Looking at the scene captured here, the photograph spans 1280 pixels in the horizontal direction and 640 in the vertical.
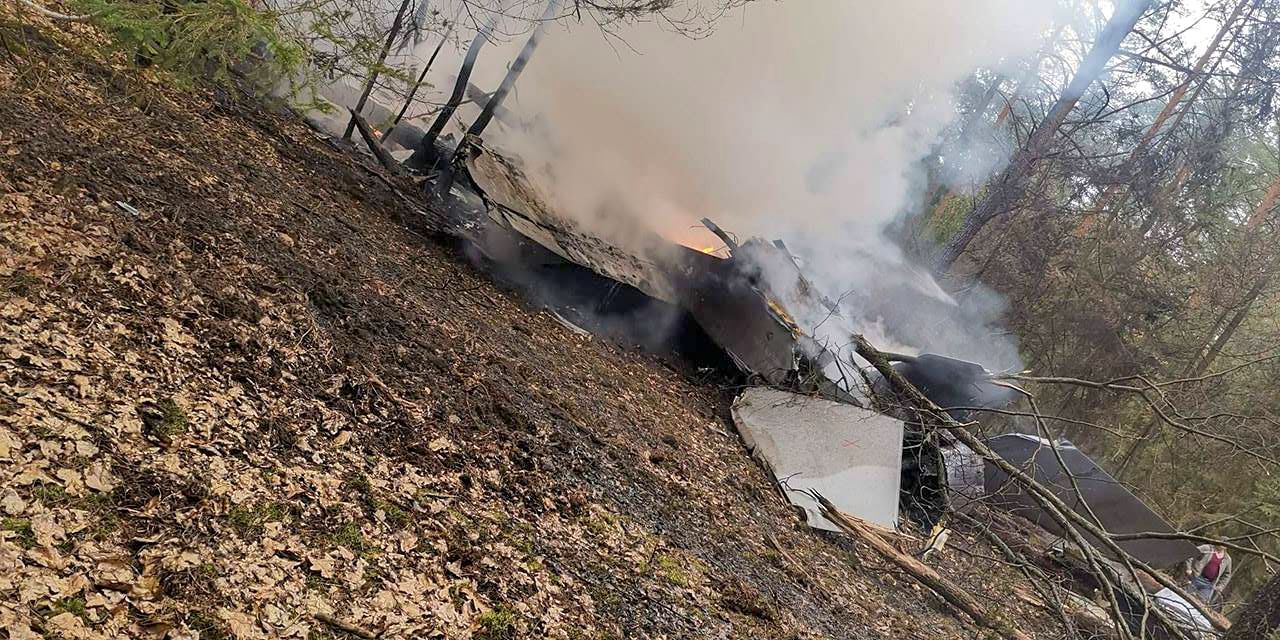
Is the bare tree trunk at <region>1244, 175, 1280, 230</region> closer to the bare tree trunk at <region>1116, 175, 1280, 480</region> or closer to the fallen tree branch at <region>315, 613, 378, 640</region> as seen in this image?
the bare tree trunk at <region>1116, 175, 1280, 480</region>

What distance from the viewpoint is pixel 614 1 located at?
875 cm

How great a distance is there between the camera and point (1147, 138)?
14.5 m

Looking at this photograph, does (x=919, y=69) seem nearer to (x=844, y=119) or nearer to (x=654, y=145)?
(x=844, y=119)

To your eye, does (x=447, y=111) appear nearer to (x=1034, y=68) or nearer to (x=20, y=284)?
(x=20, y=284)

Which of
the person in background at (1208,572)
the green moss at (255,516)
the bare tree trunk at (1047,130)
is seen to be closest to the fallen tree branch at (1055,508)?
the person in background at (1208,572)

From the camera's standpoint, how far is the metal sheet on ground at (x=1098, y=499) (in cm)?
920

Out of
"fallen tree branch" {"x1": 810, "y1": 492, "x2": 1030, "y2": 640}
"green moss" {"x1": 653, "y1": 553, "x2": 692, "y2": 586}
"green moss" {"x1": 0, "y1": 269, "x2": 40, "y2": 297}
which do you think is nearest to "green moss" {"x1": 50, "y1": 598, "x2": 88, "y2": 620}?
"green moss" {"x1": 0, "y1": 269, "x2": 40, "y2": 297}

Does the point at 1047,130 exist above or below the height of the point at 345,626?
→ above

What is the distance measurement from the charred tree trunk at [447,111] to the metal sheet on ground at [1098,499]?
820 centimetres

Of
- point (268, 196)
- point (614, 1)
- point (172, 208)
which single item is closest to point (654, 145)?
point (614, 1)

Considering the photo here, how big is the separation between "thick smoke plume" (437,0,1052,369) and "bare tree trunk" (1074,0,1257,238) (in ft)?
16.3

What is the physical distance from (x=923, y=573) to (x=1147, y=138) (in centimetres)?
1288

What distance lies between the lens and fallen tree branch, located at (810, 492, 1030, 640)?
5.95 metres

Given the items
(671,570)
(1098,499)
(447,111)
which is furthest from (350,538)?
(1098,499)
